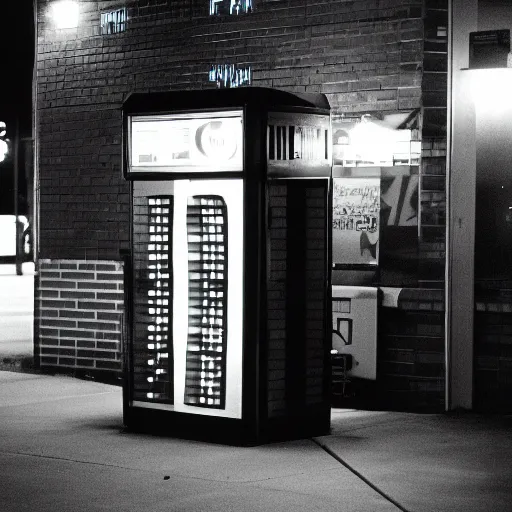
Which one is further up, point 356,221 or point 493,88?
point 493,88

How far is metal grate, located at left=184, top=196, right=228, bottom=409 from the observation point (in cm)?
834

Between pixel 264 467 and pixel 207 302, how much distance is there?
140 cm

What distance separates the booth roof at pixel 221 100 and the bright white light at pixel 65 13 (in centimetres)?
399

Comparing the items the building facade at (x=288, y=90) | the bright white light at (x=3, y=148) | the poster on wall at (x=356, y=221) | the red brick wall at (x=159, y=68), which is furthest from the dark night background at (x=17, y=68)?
the poster on wall at (x=356, y=221)

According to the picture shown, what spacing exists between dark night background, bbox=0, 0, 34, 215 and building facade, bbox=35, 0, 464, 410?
23.9 m

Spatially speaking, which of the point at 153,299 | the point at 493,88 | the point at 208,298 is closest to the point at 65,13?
the point at 153,299

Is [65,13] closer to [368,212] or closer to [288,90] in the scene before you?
[288,90]

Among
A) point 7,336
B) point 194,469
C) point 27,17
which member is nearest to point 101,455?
point 194,469

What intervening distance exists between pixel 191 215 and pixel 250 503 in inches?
100

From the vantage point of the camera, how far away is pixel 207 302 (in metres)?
8.42

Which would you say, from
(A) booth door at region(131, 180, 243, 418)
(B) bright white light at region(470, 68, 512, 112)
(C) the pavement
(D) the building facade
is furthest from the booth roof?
(C) the pavement

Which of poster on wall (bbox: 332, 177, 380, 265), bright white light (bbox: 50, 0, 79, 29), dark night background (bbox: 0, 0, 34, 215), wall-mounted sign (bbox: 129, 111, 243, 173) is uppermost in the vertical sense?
dark night background (bbox: 0, 0, 34, 215)

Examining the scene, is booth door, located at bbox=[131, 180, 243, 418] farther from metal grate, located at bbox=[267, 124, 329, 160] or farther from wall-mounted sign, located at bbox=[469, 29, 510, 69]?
wall-mounted sign, located at bbox=[469, 29, 510, 69]

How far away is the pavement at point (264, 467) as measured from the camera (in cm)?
667
